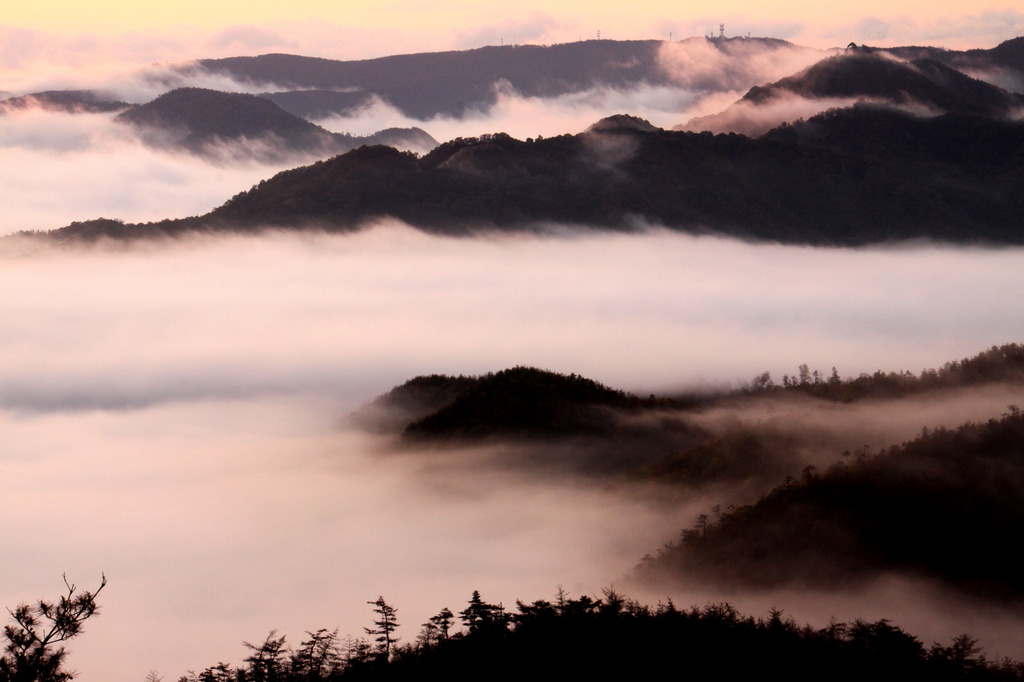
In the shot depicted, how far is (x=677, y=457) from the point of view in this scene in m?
162

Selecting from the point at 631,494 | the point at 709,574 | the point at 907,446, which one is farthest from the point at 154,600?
the point at 907,446

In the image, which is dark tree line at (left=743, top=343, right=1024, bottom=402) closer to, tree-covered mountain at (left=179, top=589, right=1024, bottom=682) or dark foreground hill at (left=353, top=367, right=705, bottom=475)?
dark foreground hill at (left=353, top=367, right=705, bottom=475)

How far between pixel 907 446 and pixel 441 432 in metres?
80.9

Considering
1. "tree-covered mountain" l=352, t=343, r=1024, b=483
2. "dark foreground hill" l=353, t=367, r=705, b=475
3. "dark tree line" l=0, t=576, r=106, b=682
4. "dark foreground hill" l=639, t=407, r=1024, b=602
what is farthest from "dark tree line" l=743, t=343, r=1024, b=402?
"dark tree line" l=0, t=576, r=106, b=682

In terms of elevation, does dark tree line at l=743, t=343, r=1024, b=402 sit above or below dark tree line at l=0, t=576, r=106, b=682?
above

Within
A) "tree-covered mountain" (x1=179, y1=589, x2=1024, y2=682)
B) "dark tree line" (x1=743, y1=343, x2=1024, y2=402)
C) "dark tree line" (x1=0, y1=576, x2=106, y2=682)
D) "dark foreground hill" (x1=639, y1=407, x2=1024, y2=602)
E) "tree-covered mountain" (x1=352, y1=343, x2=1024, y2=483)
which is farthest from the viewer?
"dark tree line" (x1=743, y1=343, x2=1024, y2=402)

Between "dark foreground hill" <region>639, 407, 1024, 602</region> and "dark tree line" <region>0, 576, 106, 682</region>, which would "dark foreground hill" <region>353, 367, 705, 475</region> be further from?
"dark tree line" <region>0, 576, 106, 682</region>

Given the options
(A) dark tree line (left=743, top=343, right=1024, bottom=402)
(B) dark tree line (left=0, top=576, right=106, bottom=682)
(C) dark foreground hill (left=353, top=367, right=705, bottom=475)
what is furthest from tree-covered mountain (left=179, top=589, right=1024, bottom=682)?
(C) dark foreground hill (left=353, top=367, right=705, bottom=475)

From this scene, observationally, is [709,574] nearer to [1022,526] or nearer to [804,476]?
[804,476]

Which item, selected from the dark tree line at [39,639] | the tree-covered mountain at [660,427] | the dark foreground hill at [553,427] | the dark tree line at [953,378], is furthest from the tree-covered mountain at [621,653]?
the dark foreground hill at [553,427]

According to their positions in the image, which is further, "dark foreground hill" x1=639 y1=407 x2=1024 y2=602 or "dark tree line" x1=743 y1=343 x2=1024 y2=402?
"dark tree line" x1=743 y1=343 x2=1024 y2=402

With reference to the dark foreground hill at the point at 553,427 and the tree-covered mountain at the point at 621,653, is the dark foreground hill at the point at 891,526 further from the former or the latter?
the dark foreground hill at the point at 553,427

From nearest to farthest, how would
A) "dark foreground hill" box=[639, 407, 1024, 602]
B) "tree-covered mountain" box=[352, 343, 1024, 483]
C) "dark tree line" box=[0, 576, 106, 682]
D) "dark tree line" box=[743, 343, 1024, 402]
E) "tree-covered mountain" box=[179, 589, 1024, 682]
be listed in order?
1. "dark tree line" box=[0, 576, 106, 682]
2. "tree-covered mountain" box=[179, 589, 1024, 682]
3. "dark foreground hill" box=[639, 407, 1024, 602]
4. "tree-covered mountain" box=[352, 343, 1024, 483]
5. "dark tree line" box=[743, 343, 1024, 402]

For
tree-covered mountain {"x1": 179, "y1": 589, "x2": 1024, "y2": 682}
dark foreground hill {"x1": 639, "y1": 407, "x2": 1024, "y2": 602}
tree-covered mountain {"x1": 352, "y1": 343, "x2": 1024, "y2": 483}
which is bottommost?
tree-covered mountain {"x1": 179, "y1": 589, "x2": 1024, "y2": 682}
